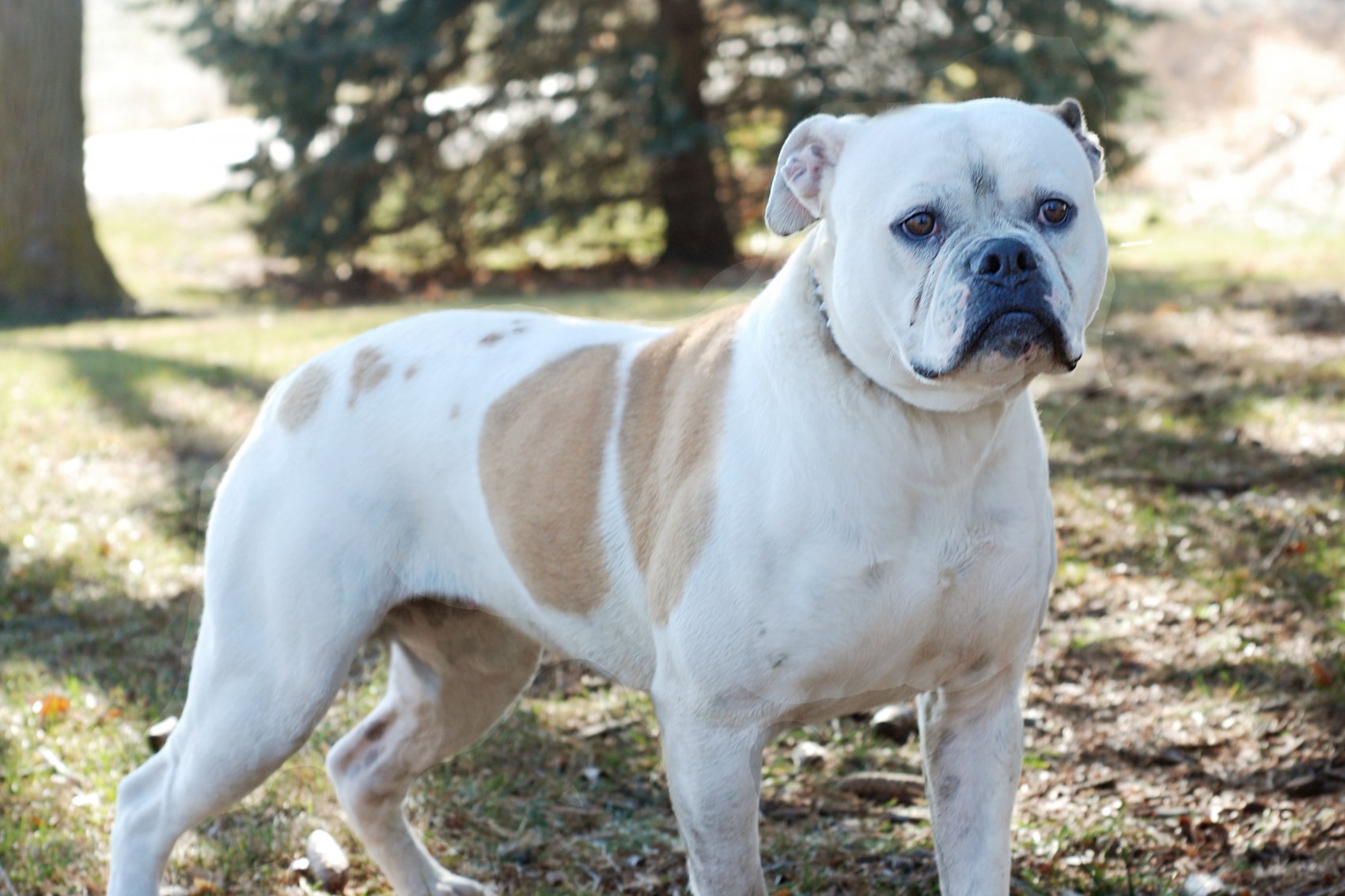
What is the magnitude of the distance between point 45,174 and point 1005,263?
1125 cm

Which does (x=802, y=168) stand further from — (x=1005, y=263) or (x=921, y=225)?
(x=1005, y=263)

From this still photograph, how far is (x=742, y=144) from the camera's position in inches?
478

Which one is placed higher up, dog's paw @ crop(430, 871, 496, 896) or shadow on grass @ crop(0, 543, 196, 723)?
dog's paw @ crop(430, 871, 496, 896)

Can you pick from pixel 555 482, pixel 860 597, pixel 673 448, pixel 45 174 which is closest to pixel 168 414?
pixel 555 482

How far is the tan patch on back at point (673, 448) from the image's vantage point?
9.25 ft

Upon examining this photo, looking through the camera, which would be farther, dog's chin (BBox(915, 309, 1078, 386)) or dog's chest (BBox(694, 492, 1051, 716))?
dog's chest (BBox(694, 492, 1051, 716))

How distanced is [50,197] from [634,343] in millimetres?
10171

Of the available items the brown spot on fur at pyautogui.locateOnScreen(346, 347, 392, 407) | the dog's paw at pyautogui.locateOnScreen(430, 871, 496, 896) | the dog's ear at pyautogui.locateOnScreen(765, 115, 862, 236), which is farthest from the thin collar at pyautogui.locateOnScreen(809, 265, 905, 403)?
the dog's paw at pyautogui.locateOnScreen(430, 871, 496, 896)

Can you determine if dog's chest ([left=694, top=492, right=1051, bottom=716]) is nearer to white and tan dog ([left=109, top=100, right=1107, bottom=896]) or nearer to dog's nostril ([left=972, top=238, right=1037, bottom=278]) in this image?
white and tan dog ([left=109, top=100, right=1107, bottom=896])

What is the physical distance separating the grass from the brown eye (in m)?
0.50

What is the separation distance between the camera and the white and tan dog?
8.51 feet

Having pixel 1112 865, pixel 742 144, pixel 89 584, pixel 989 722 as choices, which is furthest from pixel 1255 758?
pixel 742 144

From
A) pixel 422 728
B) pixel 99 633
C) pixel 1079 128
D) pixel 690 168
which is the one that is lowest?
pixel 690 168

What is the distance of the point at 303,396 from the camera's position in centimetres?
340
